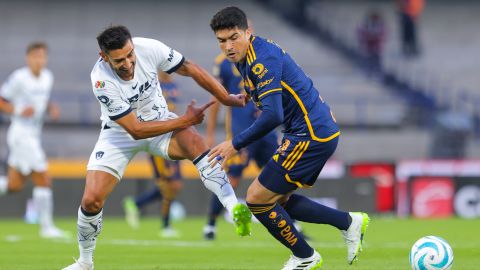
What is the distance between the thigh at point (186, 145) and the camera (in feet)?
27.6

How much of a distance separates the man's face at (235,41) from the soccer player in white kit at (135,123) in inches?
23.8

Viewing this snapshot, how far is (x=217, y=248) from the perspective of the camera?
36.6 feet

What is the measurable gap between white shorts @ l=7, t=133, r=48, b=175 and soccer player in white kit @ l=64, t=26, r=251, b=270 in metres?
5.54

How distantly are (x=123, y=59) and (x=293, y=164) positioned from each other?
1512 millimetres

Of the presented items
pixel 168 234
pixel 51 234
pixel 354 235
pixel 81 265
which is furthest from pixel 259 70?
pixel 51 234

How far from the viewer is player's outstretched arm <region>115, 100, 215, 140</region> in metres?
8.03

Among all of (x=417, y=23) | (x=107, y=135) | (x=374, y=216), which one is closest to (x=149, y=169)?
(x=374, y=216)

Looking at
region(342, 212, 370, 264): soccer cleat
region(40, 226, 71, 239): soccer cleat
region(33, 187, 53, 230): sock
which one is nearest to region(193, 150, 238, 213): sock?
region(342, 212, 370, 264): soccer cleat

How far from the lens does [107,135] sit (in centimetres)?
852

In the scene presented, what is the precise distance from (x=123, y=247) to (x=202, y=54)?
55.0 ft

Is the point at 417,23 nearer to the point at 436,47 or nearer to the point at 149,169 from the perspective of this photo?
the point at 436,47

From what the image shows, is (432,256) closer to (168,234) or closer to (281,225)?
(281,225)

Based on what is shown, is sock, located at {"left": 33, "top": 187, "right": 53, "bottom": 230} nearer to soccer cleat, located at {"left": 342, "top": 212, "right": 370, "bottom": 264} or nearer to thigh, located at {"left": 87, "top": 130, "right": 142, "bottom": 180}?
thigh, located at {"left": 87, "top": 130, "right": 142, "bottom": 180}

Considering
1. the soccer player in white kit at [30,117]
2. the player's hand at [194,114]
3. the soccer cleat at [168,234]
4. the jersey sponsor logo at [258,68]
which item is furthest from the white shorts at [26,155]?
the jersey sponsor logo at [258,68]
